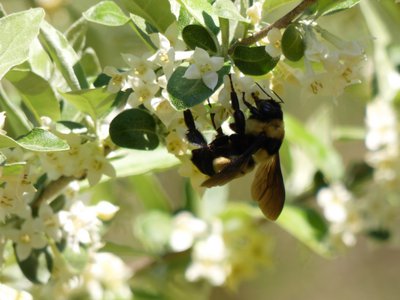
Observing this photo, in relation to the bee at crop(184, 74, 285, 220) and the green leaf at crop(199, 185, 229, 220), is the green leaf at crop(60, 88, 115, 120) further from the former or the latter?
the green leaf at crop(199, 185, 229, 220)

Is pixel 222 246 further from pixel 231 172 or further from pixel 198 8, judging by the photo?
pixel 198 8

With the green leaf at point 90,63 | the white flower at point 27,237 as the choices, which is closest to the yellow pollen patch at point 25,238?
the white flower at point 27,237

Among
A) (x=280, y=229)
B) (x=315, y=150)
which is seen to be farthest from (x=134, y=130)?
(x=280, y=229)

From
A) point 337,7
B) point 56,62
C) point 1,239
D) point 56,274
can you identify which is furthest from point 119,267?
point 337,7

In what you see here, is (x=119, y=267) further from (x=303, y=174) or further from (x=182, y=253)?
(x=303, y=174)

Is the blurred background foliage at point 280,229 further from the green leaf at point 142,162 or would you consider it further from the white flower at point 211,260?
the white flower at point 211,260

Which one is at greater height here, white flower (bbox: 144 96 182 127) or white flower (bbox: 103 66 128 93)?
white flower (bbox: 103 66 128 93)

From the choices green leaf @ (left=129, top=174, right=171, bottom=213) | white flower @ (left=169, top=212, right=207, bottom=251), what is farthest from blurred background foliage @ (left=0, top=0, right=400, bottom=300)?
white flower @ (left=169, top=212, right=207, bottom=251)
